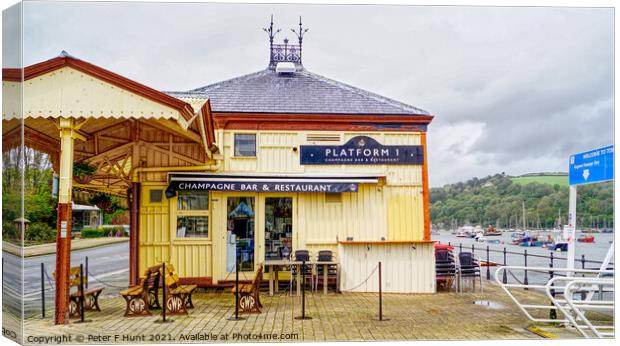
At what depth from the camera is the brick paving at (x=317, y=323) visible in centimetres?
741

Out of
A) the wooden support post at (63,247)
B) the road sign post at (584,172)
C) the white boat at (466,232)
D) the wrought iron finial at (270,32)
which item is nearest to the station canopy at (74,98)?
the wooden support post at (63,247)

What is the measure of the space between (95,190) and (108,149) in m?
4.39

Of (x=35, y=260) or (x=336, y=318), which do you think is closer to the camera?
(x=35, y=260)

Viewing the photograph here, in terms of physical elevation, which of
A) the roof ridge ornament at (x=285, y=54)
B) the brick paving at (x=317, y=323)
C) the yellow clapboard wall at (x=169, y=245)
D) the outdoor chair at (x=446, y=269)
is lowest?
the brick paving at (x=317, y=323)

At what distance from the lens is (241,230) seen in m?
12.3

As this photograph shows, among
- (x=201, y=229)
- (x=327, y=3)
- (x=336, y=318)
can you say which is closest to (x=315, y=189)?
(x=201, y=229)

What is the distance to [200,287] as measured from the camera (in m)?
12.1

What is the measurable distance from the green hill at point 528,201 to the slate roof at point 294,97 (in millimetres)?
3148

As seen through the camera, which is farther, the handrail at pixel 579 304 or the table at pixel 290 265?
the table at pixel 290 265

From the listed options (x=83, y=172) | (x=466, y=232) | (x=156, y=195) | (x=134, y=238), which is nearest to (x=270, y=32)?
(x=156, y=195)

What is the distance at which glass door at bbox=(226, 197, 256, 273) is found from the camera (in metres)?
12.3

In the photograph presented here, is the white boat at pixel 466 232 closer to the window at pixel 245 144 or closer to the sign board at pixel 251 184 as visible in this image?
the sign board at pixel 251 184

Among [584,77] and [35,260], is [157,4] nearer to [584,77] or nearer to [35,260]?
[35,260]

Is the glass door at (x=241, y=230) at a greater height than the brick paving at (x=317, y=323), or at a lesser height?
greater
